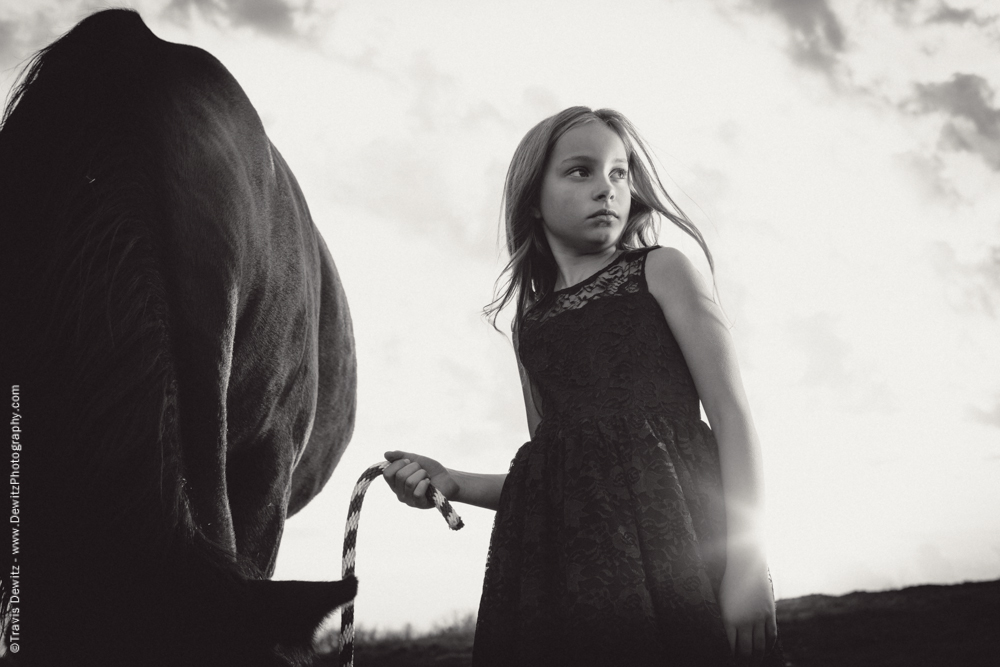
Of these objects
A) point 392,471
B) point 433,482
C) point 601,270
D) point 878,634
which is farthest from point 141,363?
point 878,634

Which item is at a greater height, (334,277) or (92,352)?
(334,277)

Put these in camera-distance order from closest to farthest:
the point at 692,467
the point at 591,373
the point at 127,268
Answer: the point at 127,268, the point at 692,467, the point at 591,373

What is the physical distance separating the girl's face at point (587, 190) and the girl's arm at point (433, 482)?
663mm

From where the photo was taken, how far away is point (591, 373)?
1.90 meters

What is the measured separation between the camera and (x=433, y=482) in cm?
202

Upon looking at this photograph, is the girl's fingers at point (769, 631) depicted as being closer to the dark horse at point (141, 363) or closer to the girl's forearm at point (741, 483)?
the girl's forearm at point (741, 483)

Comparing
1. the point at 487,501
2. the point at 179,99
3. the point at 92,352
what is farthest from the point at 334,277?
the point at 92,352

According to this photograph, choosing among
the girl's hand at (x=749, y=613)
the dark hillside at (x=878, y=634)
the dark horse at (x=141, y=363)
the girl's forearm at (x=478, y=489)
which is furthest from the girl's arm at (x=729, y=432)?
the dark hillside at (x=878, y=634)

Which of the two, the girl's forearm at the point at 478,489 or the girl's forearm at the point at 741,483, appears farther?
the girl's forearm at the point at 478,489

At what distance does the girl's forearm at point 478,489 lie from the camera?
2053mm

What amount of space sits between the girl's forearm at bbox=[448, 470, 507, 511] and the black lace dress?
0.43ft

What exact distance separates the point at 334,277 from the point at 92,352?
3.02 metres

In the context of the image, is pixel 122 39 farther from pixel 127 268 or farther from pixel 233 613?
pixel 233 613

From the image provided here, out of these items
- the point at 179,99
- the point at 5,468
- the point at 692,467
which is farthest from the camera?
the point at 179,99
